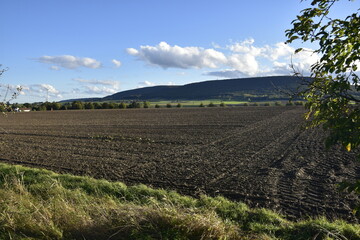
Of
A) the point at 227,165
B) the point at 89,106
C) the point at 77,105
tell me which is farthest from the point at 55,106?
the point at 227,165

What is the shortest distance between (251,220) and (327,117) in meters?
3.46

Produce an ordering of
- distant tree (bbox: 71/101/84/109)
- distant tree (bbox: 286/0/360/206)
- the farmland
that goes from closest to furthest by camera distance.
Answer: distant tree (bbox: 286/0/360/206) → the farmland → distant tree (bbox: 71/101/84/109)

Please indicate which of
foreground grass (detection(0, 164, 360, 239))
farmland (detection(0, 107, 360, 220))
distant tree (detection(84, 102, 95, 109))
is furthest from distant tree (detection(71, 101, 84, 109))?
foreground grass (detection(0, 164, 360, 239))

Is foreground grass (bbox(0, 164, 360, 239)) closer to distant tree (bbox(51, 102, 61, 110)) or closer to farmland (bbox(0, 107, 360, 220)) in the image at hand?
farmland (bbox(0, 107, 360, 220))

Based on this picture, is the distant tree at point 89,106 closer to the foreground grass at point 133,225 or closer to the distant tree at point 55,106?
the distant tree at point 55,106

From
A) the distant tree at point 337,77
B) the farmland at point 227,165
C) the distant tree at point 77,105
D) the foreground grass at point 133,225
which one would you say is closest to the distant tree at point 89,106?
the distant tree at point 77,105

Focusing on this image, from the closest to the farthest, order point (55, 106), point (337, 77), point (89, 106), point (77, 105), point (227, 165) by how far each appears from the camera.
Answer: point (337, 77) → point (227, 165) → point (55, 106) → point (77, 105) → point (89, 106)

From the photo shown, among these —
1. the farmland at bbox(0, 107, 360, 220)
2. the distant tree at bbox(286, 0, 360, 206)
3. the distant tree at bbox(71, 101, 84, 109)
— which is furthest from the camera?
the distant tree at bbox(71, 101, 84, 109)

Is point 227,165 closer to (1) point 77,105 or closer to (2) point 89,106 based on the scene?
(1) point 77,105

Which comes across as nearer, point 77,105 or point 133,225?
point 133,225

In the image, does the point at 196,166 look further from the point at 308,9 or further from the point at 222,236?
the point at 308,9

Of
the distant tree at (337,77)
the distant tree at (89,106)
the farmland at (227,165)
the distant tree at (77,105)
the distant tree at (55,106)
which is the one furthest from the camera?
the distant tree at (89,106)

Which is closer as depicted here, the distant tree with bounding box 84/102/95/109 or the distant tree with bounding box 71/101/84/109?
the distant tree with bounding box 71/101/84/109

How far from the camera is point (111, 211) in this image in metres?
5.74
